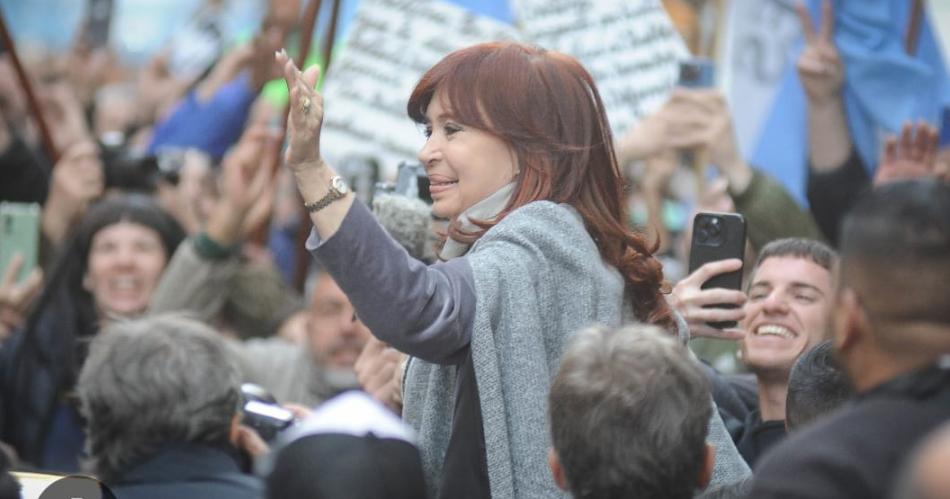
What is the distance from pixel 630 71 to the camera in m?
5.68

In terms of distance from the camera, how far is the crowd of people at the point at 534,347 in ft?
6.46

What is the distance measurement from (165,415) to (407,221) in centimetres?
65

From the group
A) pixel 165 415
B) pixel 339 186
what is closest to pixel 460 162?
pixel 339 186

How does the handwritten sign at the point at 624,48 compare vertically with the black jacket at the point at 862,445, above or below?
below

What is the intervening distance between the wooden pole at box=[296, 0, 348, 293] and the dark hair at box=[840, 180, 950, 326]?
4.04 m

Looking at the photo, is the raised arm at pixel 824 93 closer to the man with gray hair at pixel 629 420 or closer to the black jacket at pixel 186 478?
the black jacket at pixel 186 478

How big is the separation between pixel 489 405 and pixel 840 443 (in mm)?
1003

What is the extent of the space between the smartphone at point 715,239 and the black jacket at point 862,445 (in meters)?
1.66

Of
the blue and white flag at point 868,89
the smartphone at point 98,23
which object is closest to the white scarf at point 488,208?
the blue and white flag at point 868,89

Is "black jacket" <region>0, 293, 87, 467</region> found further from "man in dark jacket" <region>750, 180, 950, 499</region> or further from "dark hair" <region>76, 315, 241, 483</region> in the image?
"man in dark jacket" <region>750, 180, 950, 499</region>

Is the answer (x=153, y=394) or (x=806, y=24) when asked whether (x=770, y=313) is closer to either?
(x=153, y=394)

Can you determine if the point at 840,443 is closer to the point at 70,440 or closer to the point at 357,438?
the point at 357,438

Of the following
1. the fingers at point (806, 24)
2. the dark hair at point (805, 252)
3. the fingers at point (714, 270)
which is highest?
the fingers at point (806, 24)

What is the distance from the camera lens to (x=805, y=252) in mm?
3988
